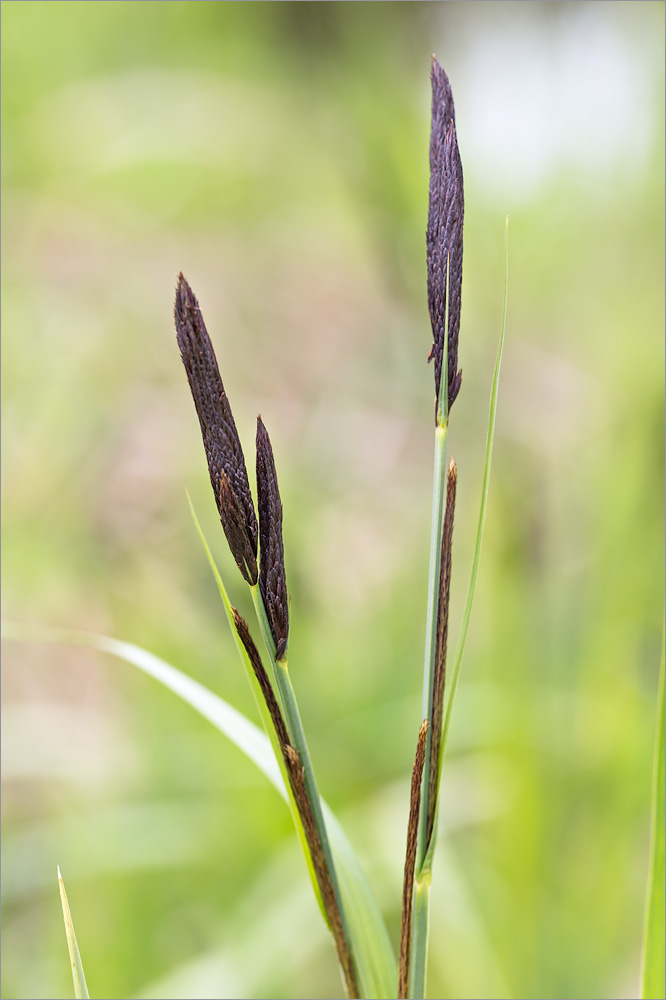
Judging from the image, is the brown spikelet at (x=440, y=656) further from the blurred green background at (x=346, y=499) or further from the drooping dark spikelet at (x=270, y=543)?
the blurred green background at (x=346, y=499)

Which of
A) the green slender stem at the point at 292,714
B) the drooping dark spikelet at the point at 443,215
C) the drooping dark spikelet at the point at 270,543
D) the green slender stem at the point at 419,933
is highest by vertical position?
the drooping dark spikelet at the point at 443,215

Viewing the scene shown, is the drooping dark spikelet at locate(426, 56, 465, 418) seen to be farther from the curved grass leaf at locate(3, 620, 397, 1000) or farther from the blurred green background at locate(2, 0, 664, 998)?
the blurred green background at locate(2, 0, 664, 998)

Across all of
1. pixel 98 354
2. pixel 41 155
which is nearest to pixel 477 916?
pixel 98 354

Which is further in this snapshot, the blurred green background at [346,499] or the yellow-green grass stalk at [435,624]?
the blurred green background at [346,499]

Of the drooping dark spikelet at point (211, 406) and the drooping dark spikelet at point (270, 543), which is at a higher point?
the drooping dark spikelet at point (211, 406)

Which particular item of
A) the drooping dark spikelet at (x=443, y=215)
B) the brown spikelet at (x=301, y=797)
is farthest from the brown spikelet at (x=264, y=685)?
the drooping dark spikelet at (x=443, y=215)

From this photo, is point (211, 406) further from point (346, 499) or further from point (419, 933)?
point (346, 499)

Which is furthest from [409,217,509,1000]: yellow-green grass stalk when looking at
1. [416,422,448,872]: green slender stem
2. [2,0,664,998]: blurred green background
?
[2,0,664,998]: blurred green background
